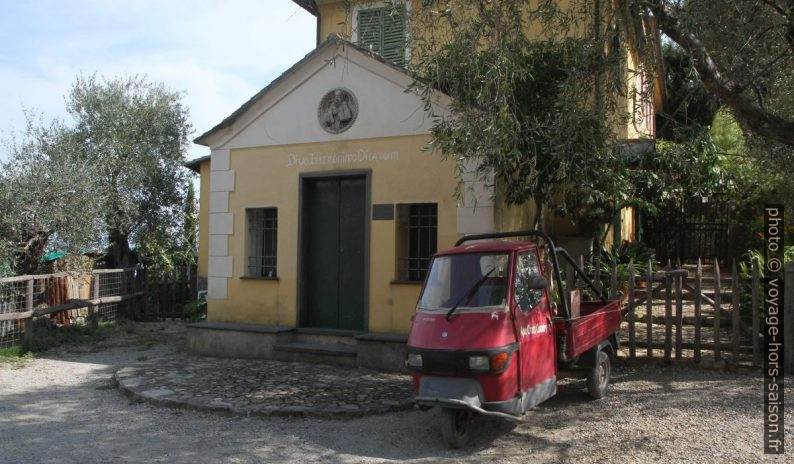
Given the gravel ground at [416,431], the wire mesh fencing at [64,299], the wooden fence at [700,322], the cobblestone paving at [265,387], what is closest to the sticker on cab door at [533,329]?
the gravel ground at [416,431]

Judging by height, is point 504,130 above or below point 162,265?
above

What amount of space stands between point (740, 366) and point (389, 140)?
5.79 m

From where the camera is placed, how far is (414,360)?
5863 mm

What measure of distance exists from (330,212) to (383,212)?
3.74 ft

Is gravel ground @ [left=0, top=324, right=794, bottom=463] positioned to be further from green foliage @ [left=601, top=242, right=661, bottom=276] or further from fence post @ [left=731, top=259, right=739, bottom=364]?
green foliage @ [left=601, top=242, right=661, bottom=276]

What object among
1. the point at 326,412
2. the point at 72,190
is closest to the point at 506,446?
the point at 326,412

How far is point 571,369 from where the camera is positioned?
699 cm

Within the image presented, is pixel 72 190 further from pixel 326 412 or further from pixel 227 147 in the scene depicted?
pixel 326 412

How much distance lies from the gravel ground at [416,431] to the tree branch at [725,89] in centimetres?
301

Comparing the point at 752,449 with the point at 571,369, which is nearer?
the point at 752,449

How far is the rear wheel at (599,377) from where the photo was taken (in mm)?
7129

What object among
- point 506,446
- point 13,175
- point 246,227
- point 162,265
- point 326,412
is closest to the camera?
point 506,446

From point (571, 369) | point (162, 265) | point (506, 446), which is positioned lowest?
point (506, 446)

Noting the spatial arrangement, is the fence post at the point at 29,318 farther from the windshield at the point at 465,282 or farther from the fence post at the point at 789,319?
the fence post at the point at 789,319
